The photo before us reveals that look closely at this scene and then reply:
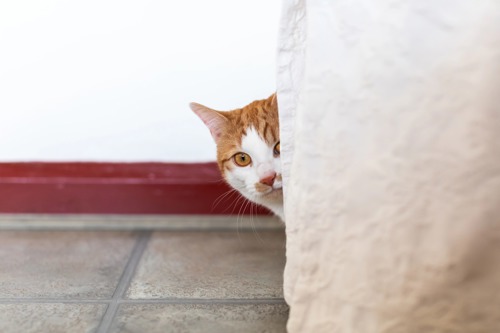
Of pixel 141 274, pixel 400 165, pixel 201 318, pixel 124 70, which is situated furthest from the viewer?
pixel 124 70

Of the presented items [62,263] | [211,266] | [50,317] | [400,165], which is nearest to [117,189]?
[62,263]

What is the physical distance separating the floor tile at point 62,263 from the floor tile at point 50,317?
0.05m

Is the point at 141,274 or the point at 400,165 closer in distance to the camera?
the point at 400,165

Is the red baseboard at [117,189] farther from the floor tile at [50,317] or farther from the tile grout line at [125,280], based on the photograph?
the floor tile at [50,317]

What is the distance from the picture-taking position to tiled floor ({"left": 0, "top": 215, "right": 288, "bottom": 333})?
41.3 inches

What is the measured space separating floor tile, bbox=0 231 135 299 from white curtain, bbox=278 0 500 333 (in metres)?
0.59

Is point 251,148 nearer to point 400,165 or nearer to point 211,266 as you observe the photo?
point 211,266

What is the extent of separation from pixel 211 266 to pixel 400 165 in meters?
0.68

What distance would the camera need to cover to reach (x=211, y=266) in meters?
1.32

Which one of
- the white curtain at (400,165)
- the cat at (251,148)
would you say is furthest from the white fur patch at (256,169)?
the white curtain at (400,165)

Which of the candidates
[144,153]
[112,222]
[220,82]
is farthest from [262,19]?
[112,222]

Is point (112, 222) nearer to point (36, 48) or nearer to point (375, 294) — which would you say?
point (36, 48)

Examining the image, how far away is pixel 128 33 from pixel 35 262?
0.66 metres

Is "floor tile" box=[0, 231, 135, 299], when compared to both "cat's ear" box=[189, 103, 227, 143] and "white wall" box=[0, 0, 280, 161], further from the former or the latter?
"cat's ear" box=[189, 103, 227, 143]
